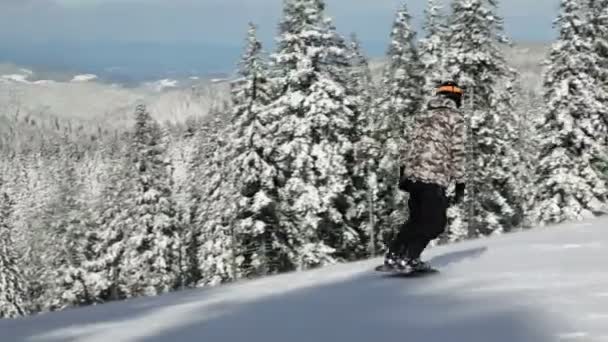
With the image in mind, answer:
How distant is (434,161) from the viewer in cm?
912

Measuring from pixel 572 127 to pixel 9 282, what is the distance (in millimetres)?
41916

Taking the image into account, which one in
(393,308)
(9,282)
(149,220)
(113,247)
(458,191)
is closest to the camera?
(393,308)

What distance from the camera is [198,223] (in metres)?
51.0

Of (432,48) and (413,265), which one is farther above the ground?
(432,48)

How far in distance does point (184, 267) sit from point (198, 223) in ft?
10.9

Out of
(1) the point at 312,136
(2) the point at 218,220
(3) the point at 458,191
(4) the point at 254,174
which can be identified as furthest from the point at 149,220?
(3) the point at 458,191

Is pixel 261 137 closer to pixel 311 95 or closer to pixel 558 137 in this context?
pixel 311 95

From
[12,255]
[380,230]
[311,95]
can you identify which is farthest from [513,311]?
[12,255]

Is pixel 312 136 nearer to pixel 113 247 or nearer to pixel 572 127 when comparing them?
pixel 572 127

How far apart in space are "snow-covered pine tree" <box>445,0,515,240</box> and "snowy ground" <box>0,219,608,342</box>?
23.2 meters

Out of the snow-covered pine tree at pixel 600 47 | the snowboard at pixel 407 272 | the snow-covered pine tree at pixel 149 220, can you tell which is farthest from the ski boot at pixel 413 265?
the snow-covered pine tree at pixel 149 220

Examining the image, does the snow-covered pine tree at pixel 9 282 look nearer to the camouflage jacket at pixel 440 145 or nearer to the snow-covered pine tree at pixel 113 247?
the snow-covered pine tree at pixel 113 247

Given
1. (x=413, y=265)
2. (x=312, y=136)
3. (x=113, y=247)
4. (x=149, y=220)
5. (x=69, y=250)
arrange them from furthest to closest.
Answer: (x=69, y=250) < (x=113, y=247) < (x=149, y=220) < (x=312, y=136) < (x=413, y=265)

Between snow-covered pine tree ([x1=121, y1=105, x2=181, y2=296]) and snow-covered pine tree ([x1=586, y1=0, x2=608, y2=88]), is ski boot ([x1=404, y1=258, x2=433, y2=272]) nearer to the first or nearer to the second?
snow-covered pine tree ([x1=586, y1=0, x2=608, y2=88])
